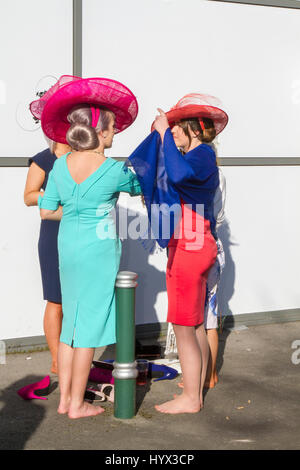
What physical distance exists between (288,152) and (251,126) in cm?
49

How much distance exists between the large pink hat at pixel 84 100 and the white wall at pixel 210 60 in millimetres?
1476

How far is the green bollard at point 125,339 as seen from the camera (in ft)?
12.9

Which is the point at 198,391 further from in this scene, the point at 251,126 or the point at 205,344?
the point at 251,126

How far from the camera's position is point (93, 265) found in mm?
3922

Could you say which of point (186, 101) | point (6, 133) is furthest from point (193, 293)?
point (6, 133)

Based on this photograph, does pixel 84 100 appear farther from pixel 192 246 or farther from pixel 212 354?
pixel 212 354

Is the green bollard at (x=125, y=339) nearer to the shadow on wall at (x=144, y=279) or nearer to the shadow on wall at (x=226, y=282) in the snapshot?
the shadow on wall at (x=144, y=279)

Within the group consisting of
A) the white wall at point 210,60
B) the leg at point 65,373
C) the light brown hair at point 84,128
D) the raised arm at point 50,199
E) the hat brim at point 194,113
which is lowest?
the leg at point 65,373

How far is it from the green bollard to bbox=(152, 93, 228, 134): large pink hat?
1009mm

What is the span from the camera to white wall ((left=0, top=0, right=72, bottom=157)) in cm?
526

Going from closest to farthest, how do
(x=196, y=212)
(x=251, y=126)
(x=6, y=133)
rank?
(x=196, y=212) → (x=6, y=133) → (x=251, y=126)

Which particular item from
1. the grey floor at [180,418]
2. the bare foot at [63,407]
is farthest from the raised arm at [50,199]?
the grey floor at [180,418]

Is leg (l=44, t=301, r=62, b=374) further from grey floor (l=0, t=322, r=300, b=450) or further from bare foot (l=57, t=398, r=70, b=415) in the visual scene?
bare foot (l=57, t=398, r=70, b=415)

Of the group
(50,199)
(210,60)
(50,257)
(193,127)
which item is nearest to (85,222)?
(50,199)
